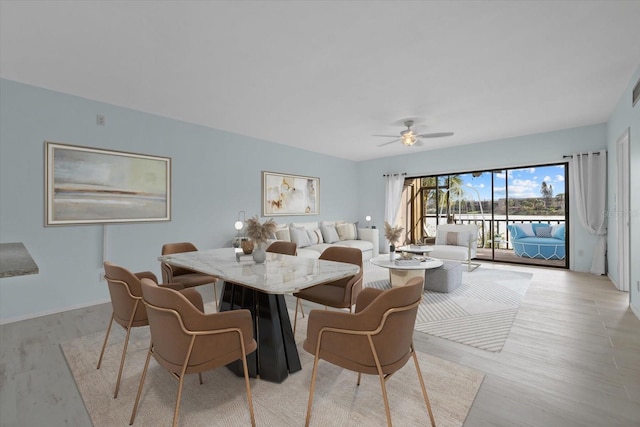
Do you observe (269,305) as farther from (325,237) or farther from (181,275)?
(325,237)

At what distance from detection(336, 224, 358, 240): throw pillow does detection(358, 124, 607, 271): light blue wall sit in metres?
1.13

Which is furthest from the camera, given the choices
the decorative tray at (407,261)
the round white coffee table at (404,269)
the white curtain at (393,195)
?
the white curtain at (393,195)

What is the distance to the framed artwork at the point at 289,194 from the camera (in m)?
5.87

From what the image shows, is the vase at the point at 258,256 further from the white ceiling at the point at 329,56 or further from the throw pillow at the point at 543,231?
the throw pillow at the point at 543,231

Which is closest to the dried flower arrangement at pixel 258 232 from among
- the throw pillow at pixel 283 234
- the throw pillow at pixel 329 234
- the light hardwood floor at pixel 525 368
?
the light hardwood floor at pixel 525 368

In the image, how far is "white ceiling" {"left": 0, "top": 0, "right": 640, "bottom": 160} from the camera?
215 centimetres

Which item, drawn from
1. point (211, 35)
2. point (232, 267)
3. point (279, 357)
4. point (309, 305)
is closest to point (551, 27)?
point (211, 35)

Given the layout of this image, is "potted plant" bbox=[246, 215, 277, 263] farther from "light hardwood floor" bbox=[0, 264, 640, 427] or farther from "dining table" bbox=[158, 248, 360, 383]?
"light hardwood floor" bbox=[0, 264, 640, 427]

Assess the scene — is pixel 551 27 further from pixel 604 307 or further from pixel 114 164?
pixel 114 164

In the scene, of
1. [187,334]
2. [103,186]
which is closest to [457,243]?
[187,334]

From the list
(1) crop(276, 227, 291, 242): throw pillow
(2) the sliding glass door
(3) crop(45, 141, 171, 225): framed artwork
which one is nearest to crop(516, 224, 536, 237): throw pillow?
(2) the sliding glass door

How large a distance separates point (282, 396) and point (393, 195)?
20.6ft

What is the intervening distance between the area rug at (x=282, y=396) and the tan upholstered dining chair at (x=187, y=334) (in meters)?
0.29

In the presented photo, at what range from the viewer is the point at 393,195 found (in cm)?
753
